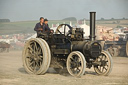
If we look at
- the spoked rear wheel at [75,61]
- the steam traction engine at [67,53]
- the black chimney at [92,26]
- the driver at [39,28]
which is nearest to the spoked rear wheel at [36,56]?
the steam traction engine at [67,53]

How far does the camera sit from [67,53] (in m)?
11.2

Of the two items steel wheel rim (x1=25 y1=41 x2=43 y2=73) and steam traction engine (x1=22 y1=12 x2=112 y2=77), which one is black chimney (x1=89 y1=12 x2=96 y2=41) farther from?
steel wheel rim (x1=25 y1=41 x2=43 y2=73)

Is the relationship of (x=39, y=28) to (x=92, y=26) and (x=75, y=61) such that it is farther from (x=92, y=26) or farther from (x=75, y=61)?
(x=75, y=61)

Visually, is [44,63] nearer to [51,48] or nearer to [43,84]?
[51,48]

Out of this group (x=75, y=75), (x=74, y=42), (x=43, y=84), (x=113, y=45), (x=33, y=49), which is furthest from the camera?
(x=113, y=45)

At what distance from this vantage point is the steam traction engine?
1082cm

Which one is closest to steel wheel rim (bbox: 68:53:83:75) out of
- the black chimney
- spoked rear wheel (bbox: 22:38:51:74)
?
spoked rear wheel (bbox: 22:38:51:74)

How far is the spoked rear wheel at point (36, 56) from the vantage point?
1114 cm

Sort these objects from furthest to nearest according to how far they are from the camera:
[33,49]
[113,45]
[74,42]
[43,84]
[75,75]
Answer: [113,45] → [33,49] → [74,42] → [75,75] → [43,84]

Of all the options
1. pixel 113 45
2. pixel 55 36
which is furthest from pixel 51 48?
pixel 113 45

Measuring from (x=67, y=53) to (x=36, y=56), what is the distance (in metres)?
1.21

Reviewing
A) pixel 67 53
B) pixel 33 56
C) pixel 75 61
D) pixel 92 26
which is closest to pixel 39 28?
pixel 33 56

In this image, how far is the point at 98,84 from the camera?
9.02 meters

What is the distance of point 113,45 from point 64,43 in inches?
643
